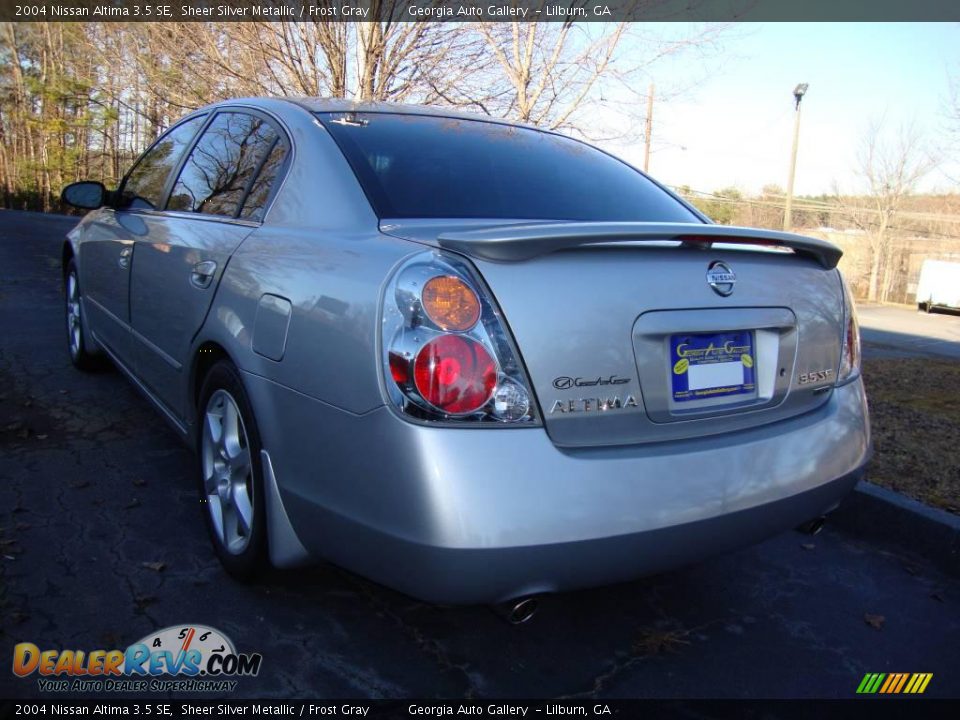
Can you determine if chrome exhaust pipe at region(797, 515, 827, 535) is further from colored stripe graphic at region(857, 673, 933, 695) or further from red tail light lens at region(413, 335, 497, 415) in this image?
red tail light lens at region(413, 335, 497, 415)

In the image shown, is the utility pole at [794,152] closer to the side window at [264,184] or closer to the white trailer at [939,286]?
the white trailer at [939,286]

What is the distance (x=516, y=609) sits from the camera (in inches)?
69.9

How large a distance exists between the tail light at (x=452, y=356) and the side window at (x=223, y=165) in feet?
4.31

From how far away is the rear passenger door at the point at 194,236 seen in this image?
2.63 meters

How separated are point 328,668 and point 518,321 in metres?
1.15

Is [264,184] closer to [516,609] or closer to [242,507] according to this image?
[242,507]

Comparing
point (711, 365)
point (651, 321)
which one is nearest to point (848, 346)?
point (711, 365)

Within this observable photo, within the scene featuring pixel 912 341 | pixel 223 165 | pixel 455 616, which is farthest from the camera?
pixel 912 341

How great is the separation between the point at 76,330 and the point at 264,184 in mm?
3099

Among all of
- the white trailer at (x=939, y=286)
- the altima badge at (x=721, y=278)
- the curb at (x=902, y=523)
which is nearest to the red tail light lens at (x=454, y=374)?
the altima badge at (x=721, y=278)

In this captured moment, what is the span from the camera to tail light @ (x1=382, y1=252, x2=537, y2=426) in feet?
5.60

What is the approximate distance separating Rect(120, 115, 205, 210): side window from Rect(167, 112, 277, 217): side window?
9.3 inches

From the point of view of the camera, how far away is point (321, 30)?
7574 millimetres

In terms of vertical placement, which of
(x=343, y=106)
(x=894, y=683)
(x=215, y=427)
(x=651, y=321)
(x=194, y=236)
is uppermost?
(x=343, y=106)
